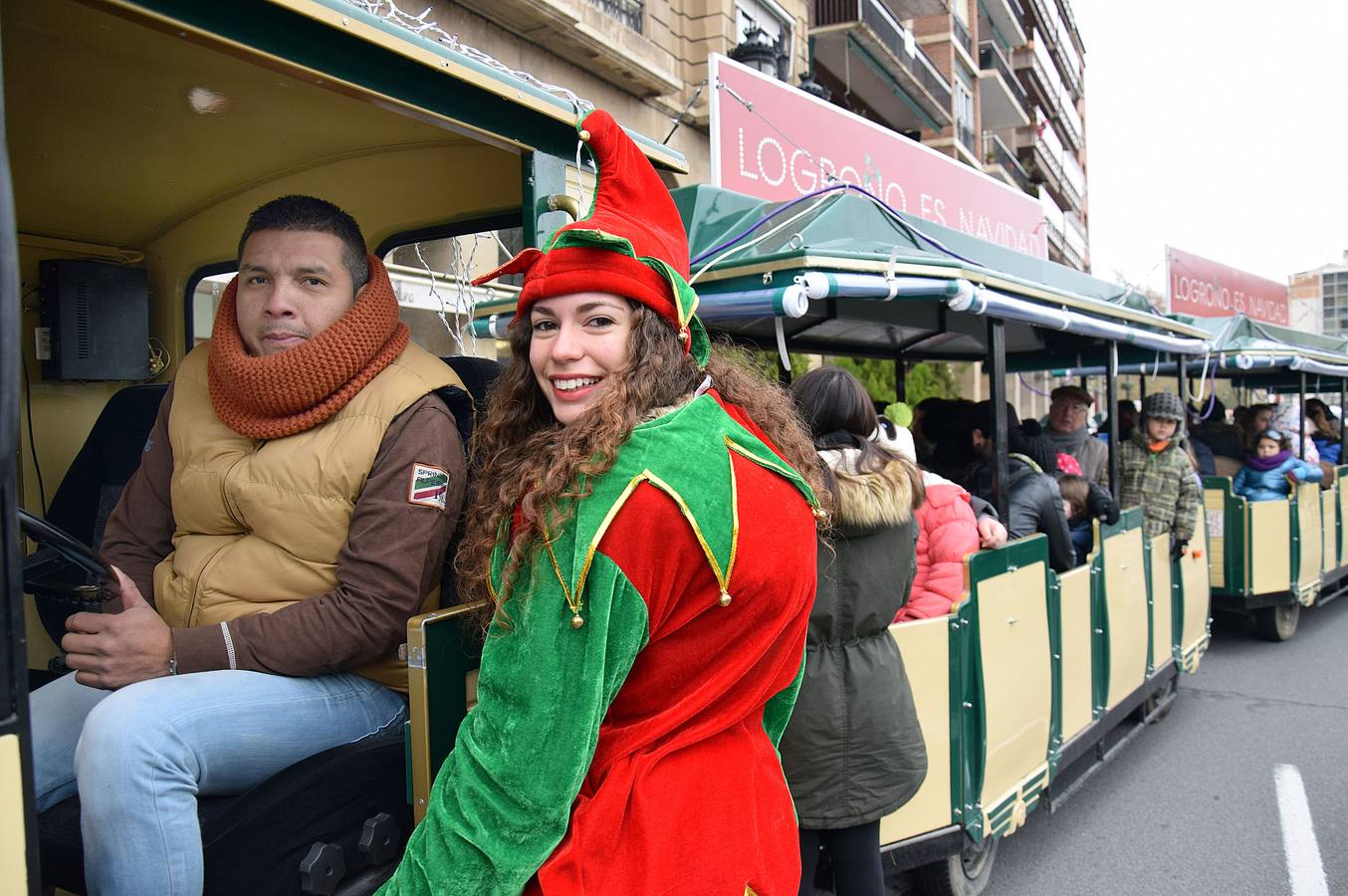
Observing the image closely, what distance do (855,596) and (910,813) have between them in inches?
43.2

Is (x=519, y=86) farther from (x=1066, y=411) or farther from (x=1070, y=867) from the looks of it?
(x=1066, y=411)

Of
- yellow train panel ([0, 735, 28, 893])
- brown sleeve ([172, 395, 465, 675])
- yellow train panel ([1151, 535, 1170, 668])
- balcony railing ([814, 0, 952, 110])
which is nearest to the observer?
yellow train panel ([0, 735, 28, 893])

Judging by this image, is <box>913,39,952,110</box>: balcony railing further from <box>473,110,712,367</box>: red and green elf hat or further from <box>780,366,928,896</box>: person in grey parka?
<box>473,110,712,367</box>: red and green elf hat

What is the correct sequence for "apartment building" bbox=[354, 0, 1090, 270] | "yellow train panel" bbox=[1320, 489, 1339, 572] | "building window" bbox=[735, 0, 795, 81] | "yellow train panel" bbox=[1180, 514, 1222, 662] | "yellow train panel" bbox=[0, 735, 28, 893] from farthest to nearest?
"building window" bbox=[735, 0, 795, 81] < "apartment building" bbox=[354, 0, 1090, 270] < "yellow train panel" bbox=[1320, 489, 1339, 572] < "yellow train panel" bbox=[1180, 514, 1222, 662] < "yellow train panel" bbox=[0, 735, 28, 893]

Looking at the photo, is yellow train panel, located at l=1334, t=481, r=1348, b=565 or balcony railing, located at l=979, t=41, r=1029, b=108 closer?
yellow train panel, located at l=1334, t=481, r=1348, b=565

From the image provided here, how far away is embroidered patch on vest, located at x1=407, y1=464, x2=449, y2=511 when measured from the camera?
1.97 meters

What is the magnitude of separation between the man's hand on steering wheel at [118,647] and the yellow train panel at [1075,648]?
372cm

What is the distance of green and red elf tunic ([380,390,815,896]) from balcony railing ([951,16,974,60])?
99.1 ft

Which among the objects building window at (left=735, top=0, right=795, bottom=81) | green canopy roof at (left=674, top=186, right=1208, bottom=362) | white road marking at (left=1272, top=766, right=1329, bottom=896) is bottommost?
white road marking at (left=1272, top=766, right=1329, bottom=896)

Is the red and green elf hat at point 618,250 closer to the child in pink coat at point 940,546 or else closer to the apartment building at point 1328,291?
the child in pink coat at point 940,546

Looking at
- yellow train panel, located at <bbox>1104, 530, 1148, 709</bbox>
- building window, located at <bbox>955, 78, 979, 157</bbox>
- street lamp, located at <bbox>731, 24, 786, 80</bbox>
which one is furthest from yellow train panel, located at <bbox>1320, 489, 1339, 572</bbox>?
building window, located at <bbox>955, 78, 979, 157</bbox>

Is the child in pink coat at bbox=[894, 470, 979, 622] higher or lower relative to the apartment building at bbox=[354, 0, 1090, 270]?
lower

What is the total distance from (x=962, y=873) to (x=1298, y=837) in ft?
6.32

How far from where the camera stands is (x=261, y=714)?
5.98 ft
